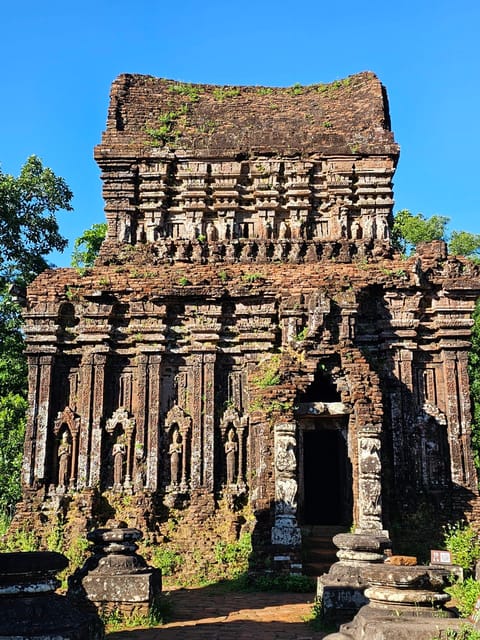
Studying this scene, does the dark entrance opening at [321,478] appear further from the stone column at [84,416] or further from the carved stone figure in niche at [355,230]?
the stone column at [84,416]

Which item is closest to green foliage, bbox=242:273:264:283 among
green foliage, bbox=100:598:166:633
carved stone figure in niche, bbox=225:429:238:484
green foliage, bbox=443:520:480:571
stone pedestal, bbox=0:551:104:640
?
carved stone figure in niche, bbox=225:429:238:484

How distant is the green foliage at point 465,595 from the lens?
29.8 ft

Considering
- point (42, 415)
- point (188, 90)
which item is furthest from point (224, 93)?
point (42, 415)

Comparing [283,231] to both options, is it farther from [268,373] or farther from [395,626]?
[395,626]

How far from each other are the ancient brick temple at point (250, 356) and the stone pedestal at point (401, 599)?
457 cm

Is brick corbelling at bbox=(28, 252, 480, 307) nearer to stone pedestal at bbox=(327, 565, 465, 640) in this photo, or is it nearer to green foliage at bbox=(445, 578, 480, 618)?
green foliage at bbox=(445, 578, 480, 618)

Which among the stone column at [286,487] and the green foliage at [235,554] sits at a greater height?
the stone column at [286,487]

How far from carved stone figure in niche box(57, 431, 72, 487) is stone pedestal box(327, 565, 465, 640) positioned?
27.0 feet

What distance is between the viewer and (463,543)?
1272cm

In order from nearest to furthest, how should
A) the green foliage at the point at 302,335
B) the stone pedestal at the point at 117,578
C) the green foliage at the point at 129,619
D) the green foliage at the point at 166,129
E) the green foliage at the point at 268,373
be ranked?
the green foliage at the point at 129,619 < the stone pedestal at the point at 117,578 < the green foliage at the point at 268,373 < the green foliage at the point at 302,335 < the green foliage at the point at 166,129

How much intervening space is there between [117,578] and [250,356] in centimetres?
589

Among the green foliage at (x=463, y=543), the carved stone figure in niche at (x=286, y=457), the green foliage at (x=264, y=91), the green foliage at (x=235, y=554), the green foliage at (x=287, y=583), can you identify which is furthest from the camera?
the green foliage at (x=264, y=91)

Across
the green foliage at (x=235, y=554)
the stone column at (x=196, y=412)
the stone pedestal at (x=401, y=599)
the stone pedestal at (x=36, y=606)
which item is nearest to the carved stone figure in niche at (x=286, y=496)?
the green foliage at (x=235, y=554)

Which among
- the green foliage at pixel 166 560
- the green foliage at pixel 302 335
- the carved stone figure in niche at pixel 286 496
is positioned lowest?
the green foliage at pixel 166 560
